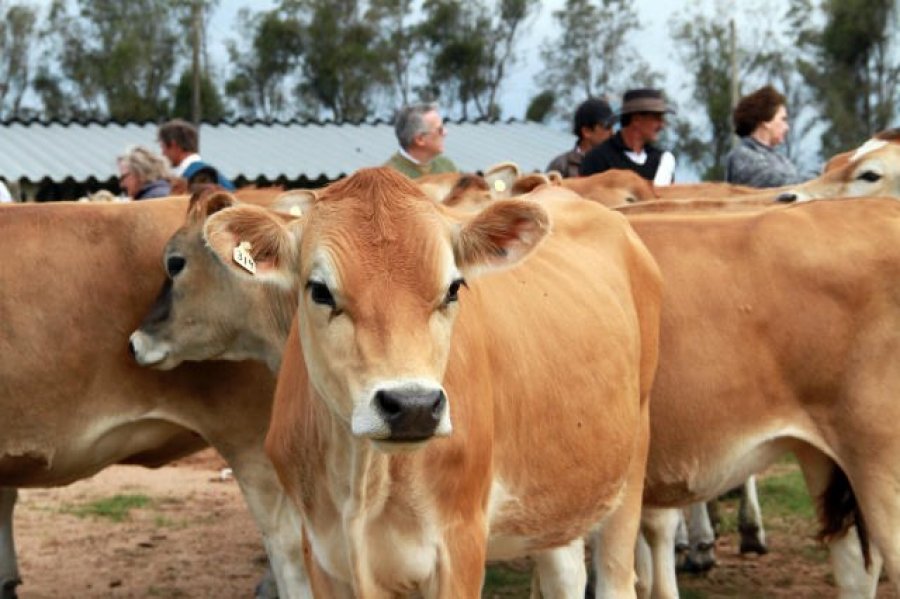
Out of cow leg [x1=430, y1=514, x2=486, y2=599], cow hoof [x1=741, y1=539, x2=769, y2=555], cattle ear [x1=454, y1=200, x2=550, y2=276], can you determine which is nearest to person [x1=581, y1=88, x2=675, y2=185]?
cow hoof [x1=741, y1=539, x2=769, y2=555]

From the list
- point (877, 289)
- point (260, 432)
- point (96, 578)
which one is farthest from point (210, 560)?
point (877, 289)

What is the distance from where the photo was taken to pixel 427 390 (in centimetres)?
422

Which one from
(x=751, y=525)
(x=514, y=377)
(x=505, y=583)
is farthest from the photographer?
(x=751, y=525)

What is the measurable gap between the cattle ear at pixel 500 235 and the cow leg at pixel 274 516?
9.10 ft

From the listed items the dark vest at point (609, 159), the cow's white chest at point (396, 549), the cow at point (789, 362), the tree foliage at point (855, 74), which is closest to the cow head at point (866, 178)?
the dark vest at point (609, 159)

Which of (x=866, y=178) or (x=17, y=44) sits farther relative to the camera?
(x=17, y=44)

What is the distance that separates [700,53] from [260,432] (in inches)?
1543

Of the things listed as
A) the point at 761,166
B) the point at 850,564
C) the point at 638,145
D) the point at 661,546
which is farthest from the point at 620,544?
the point at 761,166

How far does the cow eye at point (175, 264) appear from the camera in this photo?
286 inches

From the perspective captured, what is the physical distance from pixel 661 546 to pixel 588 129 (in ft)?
13.4

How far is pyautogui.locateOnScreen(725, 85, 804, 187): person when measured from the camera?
10172mm

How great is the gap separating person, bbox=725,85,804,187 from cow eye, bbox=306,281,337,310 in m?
6.14

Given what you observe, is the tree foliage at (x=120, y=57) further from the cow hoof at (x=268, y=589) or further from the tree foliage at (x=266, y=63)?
the cow hoof at (x=268, y=589)

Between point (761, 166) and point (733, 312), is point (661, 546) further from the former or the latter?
point (761, 166)
